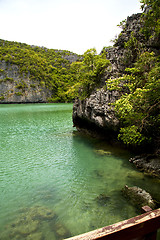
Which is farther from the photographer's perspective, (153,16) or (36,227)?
(153,16)

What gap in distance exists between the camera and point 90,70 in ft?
42.2

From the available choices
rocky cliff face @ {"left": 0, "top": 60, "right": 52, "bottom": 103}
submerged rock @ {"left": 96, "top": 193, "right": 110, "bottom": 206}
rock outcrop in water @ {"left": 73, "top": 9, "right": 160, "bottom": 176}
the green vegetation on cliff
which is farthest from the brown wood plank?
rocky cliff face @ {"left": 0, "top": 60, "right": 52, "bottom": 103}

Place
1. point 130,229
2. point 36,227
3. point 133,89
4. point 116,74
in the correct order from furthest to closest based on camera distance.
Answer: point 116,74 → point 133,89 → point 36,227 → point 130,229

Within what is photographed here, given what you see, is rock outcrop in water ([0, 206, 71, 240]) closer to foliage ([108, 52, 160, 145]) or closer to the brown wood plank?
the brown wood plank

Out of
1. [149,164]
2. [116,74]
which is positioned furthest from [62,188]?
[116,74]

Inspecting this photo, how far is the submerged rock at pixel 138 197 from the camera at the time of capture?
518 cm

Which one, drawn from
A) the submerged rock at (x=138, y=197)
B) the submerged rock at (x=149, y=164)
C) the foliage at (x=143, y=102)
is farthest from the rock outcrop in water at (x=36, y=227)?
the submerged rock at (x=149, y=164)

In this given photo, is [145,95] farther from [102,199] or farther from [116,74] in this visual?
[116,74]

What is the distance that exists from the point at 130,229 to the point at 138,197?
4.10 metres

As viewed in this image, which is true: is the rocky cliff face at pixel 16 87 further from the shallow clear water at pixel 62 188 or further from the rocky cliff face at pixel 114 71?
the rocky cliff face at pixel 114 71

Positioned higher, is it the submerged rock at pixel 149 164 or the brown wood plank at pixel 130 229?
the brown wood plank at pixel 130 229

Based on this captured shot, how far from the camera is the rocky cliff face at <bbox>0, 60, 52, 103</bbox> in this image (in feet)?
222

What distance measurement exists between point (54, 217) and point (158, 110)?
248 inches

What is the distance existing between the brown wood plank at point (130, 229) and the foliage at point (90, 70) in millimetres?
10799
